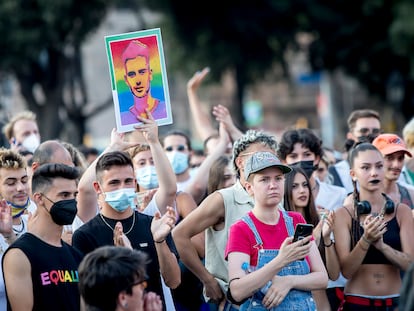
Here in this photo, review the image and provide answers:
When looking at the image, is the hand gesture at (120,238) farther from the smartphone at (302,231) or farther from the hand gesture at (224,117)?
the hand gesture at (224,117)

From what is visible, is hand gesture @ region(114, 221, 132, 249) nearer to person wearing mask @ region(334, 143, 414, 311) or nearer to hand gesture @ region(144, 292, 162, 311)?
hand gesture @ region(144, 292, 162, 311)

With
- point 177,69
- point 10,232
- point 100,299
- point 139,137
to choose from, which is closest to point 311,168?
point 139,137

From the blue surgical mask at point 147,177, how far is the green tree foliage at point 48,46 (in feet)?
57.4

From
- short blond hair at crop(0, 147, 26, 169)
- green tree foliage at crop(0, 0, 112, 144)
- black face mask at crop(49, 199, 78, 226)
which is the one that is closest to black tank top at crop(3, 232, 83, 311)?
black face mask at crop(49, 199, 78, 226)

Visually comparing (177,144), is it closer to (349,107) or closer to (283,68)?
(283,68)

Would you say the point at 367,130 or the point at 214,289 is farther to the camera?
the point at 367,130

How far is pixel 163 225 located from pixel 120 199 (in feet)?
1.53

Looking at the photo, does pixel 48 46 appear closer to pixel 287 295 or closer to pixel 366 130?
pixel 366 130

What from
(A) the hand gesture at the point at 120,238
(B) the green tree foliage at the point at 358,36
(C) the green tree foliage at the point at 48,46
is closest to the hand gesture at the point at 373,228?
(A) the hand gesture at the point at 120,238

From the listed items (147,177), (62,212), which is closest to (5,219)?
(62,212)

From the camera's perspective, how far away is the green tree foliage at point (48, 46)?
25.8 meters

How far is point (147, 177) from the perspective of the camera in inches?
345

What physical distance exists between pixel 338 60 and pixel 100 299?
26.7 meters

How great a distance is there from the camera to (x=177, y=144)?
33.1ft
